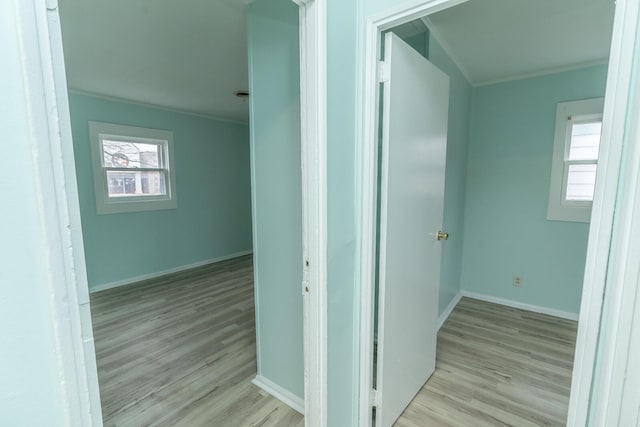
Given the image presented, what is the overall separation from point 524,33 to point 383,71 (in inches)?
59.0

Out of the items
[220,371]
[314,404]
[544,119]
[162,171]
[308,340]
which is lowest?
[220,371]

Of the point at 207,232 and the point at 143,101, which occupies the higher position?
the point at 143,101

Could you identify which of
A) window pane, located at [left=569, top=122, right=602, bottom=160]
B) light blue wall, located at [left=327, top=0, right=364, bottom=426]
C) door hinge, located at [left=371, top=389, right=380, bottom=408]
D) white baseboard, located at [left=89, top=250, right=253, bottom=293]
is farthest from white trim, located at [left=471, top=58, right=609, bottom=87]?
white baseboard, located at [left=89, top=250, right=253, bottom=293]

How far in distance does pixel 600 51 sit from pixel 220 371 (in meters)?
3.83

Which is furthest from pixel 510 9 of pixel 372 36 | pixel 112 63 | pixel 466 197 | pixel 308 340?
pixel 112 63

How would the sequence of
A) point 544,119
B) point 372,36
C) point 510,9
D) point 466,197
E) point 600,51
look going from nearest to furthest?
point 372,36 < point 510,9 < point 600,51 < point 544,119 < point 466,197

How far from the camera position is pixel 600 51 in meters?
2.24

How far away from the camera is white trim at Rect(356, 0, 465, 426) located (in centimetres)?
116

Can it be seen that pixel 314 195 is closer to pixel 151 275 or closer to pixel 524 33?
pixel 524 33

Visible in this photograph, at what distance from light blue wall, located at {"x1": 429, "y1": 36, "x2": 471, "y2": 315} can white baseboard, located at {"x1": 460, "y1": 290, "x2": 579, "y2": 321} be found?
21 centimetres

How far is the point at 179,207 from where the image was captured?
4.15 metres

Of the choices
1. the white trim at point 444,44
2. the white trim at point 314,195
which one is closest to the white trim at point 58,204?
the white trim at point 314,195

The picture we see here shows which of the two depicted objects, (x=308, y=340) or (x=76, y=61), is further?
(x=76, y=61)

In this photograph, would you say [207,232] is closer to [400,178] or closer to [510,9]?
[400,178]
